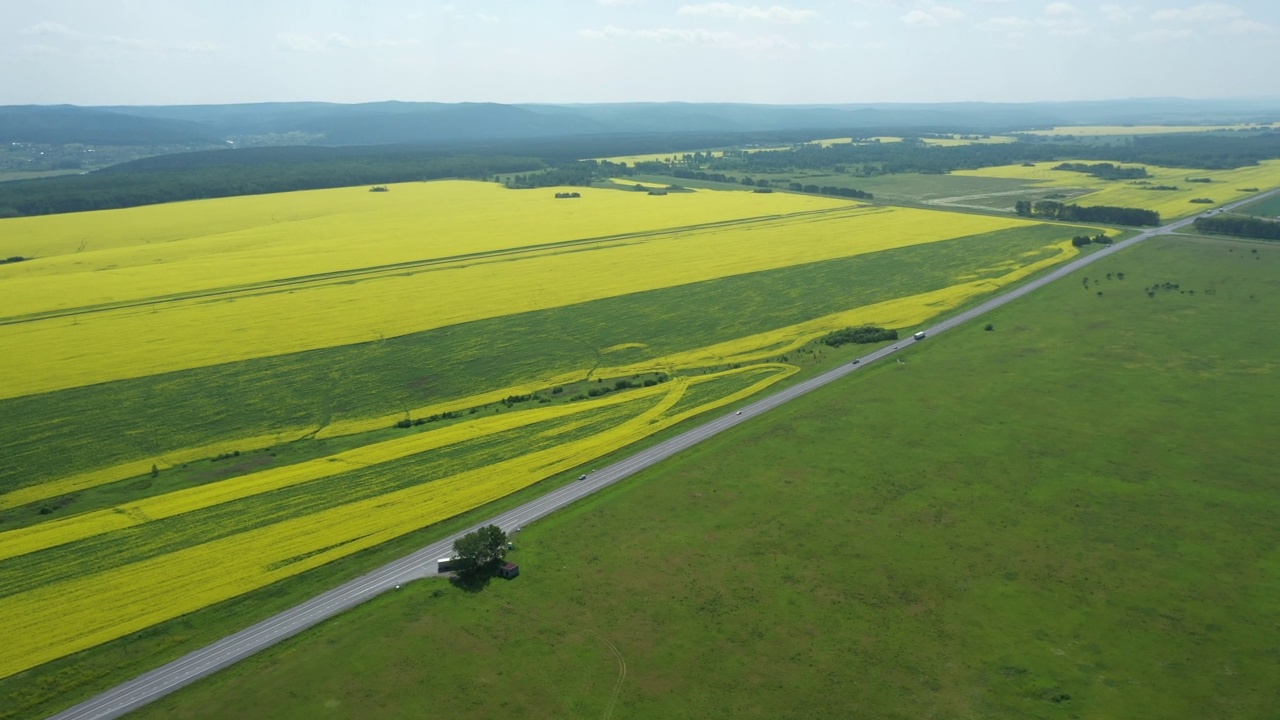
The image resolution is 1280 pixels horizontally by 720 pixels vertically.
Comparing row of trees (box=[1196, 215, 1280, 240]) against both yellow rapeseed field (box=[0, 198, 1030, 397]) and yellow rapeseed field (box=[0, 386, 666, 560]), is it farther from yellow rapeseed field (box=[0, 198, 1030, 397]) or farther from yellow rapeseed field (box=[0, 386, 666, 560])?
yellow rapeseed field (box=[0, 386, 666, 560])

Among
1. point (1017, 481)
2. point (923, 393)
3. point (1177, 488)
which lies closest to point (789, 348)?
point (923, 393)

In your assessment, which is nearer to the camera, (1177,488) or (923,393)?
(1177,488)

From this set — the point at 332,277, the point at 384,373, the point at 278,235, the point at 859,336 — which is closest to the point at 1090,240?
the point at 859,336

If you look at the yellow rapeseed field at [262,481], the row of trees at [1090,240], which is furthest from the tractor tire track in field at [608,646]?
the row of trees at [1090,240]

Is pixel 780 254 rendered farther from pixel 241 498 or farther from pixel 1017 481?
pixel 241 498

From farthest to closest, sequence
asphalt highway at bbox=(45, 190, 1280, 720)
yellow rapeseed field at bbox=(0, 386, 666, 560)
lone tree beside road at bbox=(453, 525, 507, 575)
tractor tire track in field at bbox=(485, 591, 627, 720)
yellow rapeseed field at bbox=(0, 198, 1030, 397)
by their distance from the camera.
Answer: yellow rapeseed field at bbox=(0, 198, 1030, 397) < yellow rapeseed field at bbox=(0, 386, 666, 560) < lone tree beside road at bbox=(453, 525, 507, 575) < asphalt highway at bbox=(45, 190, 1280, 720) < tractor tire track in field at bbox=(485, 591, 627, 720)

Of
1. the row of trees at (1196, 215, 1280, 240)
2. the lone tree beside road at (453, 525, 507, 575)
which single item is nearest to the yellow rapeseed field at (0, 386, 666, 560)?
the lone tree beside road at (453, 525, 507, 575)
